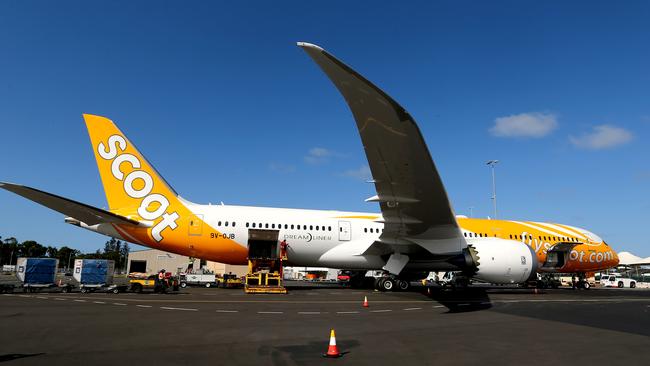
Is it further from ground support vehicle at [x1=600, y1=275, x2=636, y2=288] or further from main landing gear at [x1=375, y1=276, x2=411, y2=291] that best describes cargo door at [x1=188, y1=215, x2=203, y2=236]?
ground support vehicle at [x1=600, y1=275, x2=636, y2=288]

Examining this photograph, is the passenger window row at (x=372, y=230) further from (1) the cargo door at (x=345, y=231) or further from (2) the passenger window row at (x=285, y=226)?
(2) the passenger window row at (x=285, y=226)

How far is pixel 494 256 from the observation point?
48.0ft

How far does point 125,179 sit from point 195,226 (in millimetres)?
3936

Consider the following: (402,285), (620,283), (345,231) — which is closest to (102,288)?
(345,231)

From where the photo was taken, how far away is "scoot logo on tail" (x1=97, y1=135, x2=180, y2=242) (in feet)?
62.8

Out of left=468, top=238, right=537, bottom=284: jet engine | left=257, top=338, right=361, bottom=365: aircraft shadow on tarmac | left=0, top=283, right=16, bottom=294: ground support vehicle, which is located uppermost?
left=468, top=238, right=537, bottom=284: jet engine

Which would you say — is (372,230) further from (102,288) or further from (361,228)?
(102,288)

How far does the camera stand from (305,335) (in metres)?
7.64

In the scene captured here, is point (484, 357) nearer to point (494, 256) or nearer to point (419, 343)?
point (419, 343)

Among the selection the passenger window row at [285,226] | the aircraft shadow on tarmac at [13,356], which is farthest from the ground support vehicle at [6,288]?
the aircraft shadow on tarmac at [13,356]

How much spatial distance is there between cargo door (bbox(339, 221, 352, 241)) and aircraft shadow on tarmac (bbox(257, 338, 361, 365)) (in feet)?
45.7

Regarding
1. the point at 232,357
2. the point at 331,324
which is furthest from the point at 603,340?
the point at 232,357

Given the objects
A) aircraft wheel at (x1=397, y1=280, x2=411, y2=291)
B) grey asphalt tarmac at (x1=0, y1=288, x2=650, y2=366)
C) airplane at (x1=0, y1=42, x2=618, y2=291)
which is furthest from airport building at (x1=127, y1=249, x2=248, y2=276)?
grey asphalt tarmac at (x1=0, y1=288, x2=650, y2=366)

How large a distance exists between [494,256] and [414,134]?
757 cm
